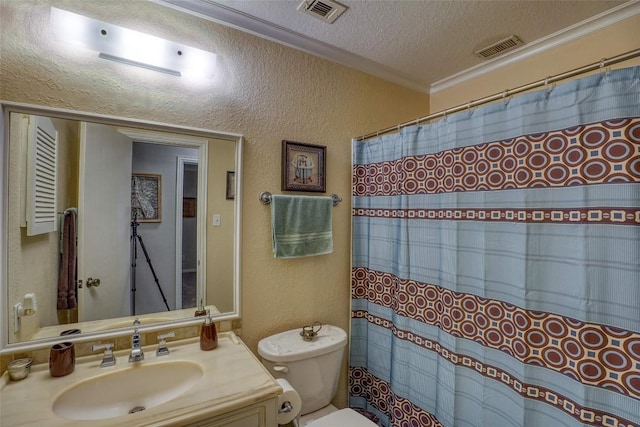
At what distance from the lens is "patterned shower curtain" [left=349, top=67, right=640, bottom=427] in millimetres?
873

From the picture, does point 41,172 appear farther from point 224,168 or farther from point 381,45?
point 381,45

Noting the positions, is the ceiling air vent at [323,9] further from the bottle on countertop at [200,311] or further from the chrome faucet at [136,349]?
the chrome faucet at [136,349]

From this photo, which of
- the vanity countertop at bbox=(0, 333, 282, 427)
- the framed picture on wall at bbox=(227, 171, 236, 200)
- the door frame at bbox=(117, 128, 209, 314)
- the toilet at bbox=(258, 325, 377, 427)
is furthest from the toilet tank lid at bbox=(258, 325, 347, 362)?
the framed picture on wall at bbox=(227, 171, 236, 200)

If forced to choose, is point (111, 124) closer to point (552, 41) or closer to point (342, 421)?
point (342, 421)

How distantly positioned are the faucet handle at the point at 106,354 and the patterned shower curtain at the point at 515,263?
1317 millimetres

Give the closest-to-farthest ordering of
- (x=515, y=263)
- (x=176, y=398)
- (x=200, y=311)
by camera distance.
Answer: (x=176, y=398) → (x=515, y=263) → (x=200, y=311)

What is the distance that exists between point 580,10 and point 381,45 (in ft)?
3.10

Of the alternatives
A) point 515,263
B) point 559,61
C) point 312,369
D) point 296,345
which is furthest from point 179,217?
point 559,61

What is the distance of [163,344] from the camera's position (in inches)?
50.1

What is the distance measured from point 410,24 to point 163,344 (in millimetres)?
1944

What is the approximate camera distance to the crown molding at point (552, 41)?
139cm

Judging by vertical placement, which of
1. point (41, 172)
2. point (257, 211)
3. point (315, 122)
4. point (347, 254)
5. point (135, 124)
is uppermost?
point (315, 122)

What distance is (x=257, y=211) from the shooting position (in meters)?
1.58

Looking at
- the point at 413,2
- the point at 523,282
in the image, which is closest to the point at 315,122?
the point at 413,2
